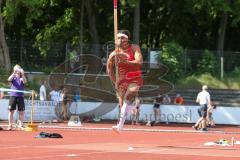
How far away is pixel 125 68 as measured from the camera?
52.6 feet

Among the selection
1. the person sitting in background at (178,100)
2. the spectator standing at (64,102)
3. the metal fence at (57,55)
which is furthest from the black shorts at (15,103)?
the metal fence at (57,55)

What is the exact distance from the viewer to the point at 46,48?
4559cm

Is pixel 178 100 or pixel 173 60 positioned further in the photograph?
pixel 173 60

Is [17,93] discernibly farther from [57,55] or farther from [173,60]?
[173,60]

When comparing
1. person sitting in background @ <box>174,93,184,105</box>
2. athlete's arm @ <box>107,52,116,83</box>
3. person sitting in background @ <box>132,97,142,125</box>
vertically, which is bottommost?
person sitting in background @ <box>132,97,142,125</box>

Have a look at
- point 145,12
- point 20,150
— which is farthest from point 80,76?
point 20,150

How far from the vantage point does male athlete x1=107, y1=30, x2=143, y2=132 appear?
15812 millimetres

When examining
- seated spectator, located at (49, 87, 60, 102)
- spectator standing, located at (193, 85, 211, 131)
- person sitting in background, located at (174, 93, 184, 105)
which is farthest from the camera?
person sitting in background, located at (174, 93, 184, 105)

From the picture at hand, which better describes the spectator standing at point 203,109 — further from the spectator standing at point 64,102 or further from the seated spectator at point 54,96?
the seated spectator at point 54,96

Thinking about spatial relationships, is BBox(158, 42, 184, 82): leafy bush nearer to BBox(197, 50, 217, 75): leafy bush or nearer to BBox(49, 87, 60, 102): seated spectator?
BBox(197, 50, 217, 75): leafy bush

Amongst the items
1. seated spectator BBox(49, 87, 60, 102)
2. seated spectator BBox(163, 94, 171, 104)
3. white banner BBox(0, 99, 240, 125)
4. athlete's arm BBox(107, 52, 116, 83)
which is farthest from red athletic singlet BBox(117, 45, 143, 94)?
seated spectator BBox(163, 94, 171, 104)

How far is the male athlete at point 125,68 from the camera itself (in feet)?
51.9

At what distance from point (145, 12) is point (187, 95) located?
14.8m

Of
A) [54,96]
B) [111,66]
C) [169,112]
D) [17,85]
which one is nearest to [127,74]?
[111,66]
